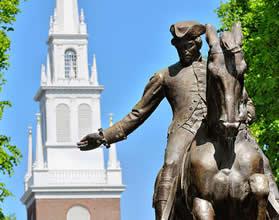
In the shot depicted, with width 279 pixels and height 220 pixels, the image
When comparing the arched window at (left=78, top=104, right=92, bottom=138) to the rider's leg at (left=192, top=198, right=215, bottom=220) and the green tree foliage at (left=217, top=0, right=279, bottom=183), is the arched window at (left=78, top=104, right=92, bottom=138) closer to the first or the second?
the green tree foliage at (left=217, top=0, right=279, bottom=183)

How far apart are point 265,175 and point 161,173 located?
1.48 meters

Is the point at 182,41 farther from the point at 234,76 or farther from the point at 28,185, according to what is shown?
the point at 28,185

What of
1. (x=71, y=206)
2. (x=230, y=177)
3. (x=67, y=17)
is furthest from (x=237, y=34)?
(x=67, y=17)

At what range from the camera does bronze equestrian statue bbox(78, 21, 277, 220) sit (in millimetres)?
14375

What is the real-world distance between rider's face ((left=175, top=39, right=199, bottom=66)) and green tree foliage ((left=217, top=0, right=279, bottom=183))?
1651 centimetres

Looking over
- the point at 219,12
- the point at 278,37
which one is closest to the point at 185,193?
the point at 278,37

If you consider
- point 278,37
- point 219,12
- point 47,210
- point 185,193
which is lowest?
point 185,193

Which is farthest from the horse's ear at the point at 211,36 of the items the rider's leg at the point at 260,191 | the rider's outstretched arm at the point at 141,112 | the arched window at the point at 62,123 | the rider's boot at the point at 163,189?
the arched window at the point at 62,123

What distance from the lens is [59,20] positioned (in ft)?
389

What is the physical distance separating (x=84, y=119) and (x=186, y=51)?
10141 cm

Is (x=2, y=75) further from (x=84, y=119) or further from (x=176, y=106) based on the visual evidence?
(x=84, y=119)

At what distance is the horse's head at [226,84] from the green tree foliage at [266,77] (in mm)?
18212

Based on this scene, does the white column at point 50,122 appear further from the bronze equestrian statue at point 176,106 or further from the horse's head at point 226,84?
the horse's head at point 226,84

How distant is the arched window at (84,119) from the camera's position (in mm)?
115250
